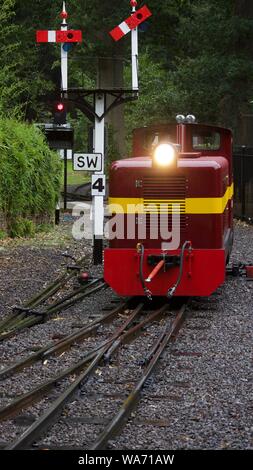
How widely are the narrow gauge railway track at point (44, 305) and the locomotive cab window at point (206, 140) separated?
230 centimetres

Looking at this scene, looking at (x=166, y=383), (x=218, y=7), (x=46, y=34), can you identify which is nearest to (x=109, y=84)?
(x=218, y=7)

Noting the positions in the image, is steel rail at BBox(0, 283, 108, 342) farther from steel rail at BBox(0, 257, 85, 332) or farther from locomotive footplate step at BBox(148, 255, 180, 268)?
locomotive footplate step at BBox(148, 255, 180, 268)

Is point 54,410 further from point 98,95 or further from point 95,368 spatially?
point 98,95

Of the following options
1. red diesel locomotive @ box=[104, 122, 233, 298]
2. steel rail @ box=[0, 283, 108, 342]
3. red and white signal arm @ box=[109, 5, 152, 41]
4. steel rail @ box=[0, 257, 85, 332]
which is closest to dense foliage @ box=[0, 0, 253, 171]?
red and white signal arm @ box=[109, 5, 152, 41]

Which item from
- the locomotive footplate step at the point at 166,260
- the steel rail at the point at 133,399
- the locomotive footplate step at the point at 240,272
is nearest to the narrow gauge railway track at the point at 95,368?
the steel rail at the point at 133,399

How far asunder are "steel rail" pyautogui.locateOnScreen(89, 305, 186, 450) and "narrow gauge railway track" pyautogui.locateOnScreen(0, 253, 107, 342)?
1.46m

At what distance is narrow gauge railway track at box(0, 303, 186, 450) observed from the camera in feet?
18.1

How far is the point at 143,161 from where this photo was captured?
10648 millimetres

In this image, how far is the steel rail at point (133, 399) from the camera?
17.5ft

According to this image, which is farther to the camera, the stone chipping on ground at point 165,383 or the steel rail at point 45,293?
the steel rail at point 45,293

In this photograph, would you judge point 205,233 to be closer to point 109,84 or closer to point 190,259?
point 190,259

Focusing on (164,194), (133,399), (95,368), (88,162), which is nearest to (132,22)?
(88,162)

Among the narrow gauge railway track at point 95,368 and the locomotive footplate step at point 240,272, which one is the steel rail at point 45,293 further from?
the locomotive footplate step at point 240,272
